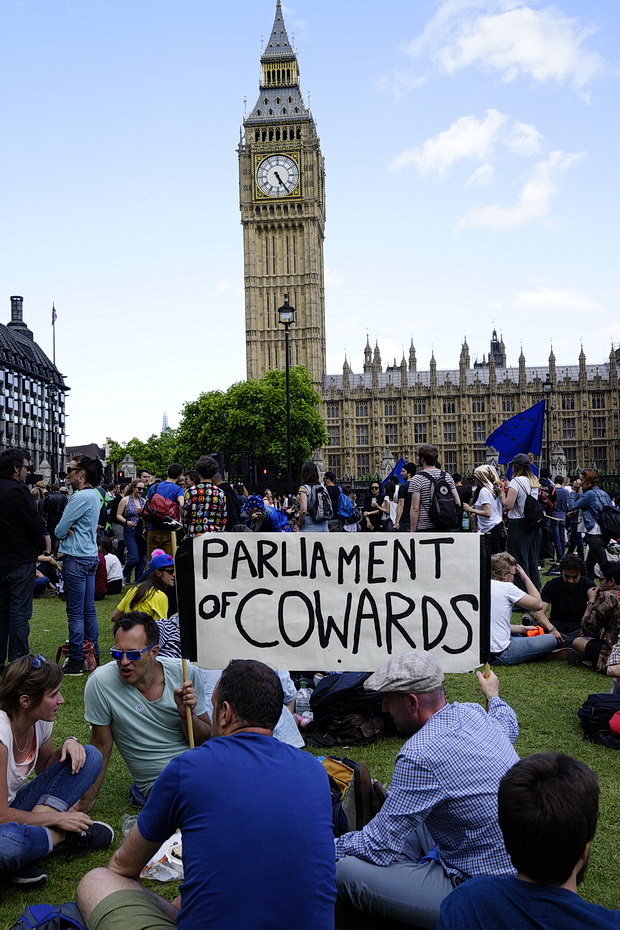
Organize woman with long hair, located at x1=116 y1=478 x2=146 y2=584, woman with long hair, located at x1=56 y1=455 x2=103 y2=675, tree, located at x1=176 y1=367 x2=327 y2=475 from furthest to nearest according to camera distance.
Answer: tree, located at x1=176 y1=367 x2=327 y2=475 → woman with long hair, located at x1=116 y1=478 x2=146 y2=584 → woman with long hair, located at x1=56 y1=455 x2=103 y2=675

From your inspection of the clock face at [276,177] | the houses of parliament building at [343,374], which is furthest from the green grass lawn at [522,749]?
the clock face at [276,177]

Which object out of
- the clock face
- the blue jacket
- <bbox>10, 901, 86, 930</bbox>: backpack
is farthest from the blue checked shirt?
the clock face

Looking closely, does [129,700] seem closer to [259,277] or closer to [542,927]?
[542,927]

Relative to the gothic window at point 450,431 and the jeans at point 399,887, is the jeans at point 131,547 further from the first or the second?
the gothic window at point 450,431

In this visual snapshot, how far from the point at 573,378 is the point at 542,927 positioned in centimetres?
7547

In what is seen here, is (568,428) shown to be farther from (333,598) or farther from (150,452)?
(333,598)

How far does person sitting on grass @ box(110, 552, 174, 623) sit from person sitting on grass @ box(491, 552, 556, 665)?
8.99 ft

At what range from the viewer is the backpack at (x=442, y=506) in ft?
26.3

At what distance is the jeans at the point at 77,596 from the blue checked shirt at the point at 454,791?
4555 millimetres

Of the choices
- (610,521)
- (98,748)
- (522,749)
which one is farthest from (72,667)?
(610,521)

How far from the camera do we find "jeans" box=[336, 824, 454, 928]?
315cm

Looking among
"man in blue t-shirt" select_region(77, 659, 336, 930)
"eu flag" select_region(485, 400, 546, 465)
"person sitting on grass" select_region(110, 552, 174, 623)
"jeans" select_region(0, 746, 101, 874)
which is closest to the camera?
"man in blue t-shirt" select_region(77, 659, 336, 930)

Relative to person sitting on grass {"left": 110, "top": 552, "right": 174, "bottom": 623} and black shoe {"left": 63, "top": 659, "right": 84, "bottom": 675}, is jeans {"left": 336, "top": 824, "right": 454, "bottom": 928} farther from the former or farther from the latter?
black shoe {"left": 63, "top": 659, "right": 84, "bottom": 675}

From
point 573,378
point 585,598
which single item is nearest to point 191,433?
point 573,378
